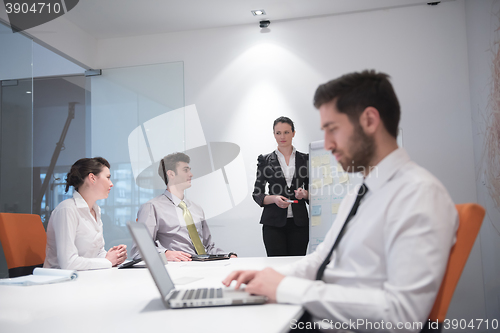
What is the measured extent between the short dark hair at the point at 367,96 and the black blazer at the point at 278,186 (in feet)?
7.64

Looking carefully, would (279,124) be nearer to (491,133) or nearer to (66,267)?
(491,133)

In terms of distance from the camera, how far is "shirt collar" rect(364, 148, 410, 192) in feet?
3.55

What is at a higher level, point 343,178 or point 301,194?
point 343,178

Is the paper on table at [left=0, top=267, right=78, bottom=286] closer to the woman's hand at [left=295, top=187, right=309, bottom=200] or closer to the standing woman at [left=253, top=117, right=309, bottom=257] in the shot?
the standing woman at [left=253, top=117, right=309, bottom=257]

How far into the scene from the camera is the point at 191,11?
4285mm

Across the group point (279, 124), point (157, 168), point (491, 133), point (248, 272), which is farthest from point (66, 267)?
point (491, 133)

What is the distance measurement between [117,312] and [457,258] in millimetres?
865

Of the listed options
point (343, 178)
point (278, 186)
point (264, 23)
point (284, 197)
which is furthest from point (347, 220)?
point (264, 23)

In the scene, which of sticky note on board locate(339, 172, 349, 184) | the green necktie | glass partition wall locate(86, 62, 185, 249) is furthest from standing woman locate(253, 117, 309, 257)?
glass partition wall locate(86, 62, 185, 249)

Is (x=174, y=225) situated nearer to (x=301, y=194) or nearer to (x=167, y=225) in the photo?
(x=167, y=225)

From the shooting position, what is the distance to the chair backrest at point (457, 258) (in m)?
0.96

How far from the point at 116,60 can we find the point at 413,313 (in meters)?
4.74

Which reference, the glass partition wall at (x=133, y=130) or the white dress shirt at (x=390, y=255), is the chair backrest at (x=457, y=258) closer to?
the white dress shirt at (x=390, y=255)

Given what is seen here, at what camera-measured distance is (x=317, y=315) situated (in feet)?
3.21
